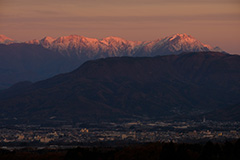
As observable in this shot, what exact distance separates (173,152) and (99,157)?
20468 mm

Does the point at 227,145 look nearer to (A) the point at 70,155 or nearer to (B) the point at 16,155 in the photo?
(A) the point at 70,155

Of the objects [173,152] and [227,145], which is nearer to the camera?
[173,152]

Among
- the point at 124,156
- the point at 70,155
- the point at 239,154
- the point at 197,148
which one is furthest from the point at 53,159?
the point at 239,154

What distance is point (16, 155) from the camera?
476 ft

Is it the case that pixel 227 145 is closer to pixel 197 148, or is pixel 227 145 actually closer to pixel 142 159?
pixel 197 148

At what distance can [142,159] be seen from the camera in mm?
125062

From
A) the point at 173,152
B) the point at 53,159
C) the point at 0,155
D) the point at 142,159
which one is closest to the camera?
the point at 173,152

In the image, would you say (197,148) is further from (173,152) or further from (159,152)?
(173,152)

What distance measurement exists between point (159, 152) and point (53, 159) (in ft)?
71.5

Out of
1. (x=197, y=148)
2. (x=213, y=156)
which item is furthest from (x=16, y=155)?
(x=213, y=156)

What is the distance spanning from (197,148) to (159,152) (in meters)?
10.1

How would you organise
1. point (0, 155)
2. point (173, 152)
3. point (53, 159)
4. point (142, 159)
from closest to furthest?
point (173, 152)
point (142, 159)
point (53, 159)
point (0, 155)

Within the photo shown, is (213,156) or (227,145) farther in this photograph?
(227,145)

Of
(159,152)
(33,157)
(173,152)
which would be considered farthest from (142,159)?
(33,157)
